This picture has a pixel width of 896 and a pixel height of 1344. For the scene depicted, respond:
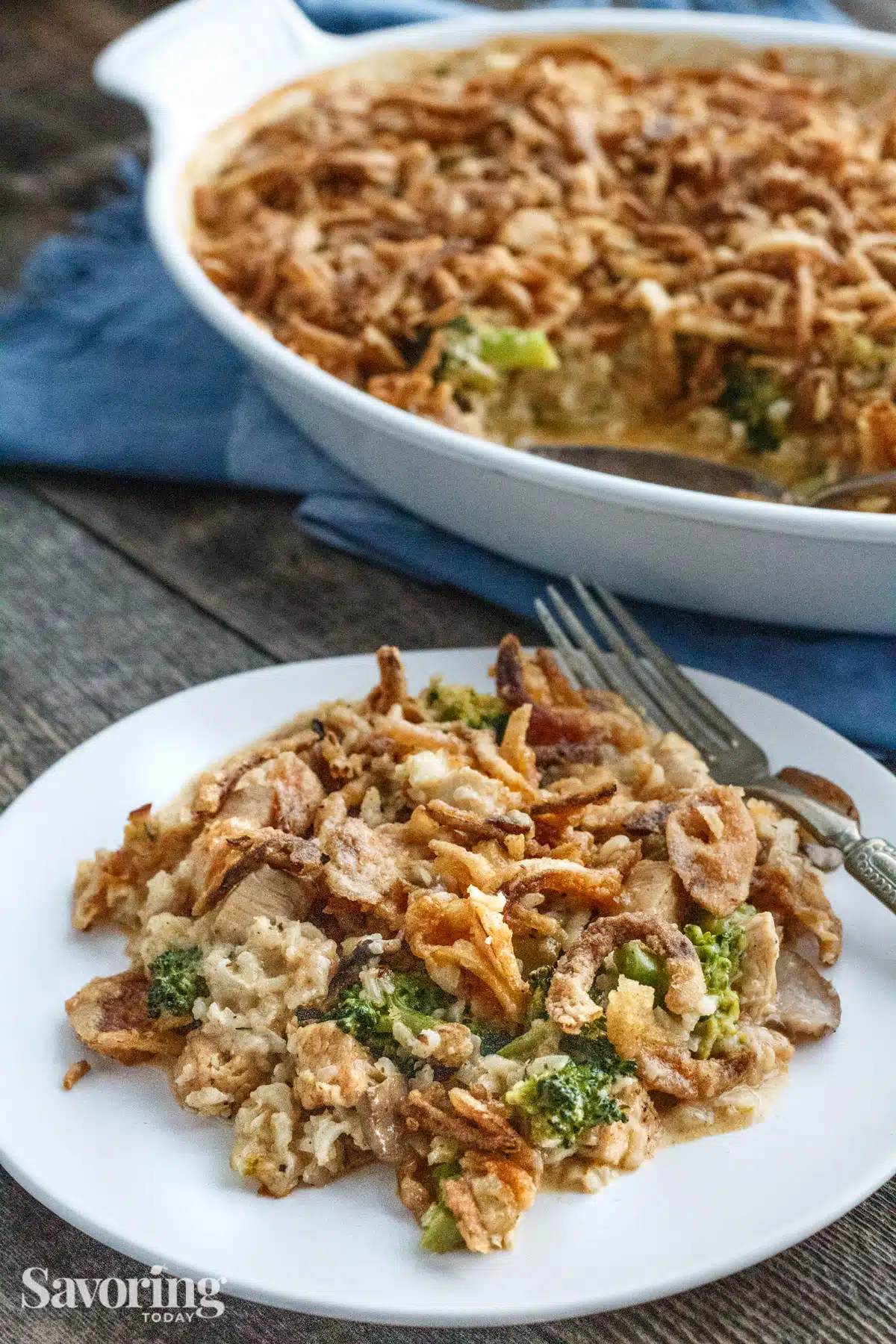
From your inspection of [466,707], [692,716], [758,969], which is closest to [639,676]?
Answer: [692,716]

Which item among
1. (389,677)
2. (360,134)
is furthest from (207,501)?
(389,677)

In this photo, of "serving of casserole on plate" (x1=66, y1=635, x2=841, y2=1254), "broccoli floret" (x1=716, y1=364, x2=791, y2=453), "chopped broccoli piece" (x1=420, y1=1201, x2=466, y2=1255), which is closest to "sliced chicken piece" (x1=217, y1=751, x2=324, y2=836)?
"serving of casserole on plate" (x1=66, y1=635, x2=841, y2=1254)

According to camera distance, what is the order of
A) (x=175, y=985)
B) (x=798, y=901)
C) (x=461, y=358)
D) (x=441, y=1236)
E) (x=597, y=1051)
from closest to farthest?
(x=441, y=1236) → (x=597, y=1051) → (x=175, y=985) → (x=798, y=901) → (x=461, y=358)

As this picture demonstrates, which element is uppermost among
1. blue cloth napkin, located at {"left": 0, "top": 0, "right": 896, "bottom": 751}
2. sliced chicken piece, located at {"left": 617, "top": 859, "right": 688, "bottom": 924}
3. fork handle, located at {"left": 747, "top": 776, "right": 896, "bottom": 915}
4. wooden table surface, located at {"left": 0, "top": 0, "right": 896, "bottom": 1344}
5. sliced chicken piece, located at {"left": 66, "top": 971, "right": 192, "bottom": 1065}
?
sliced chicken piece, located at {"left": 617, "top": 859, "right": 688, "bottom": 924}

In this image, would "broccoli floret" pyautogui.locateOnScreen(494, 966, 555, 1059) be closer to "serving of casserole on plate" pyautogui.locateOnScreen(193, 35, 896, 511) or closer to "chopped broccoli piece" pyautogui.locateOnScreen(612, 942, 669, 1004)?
"chopped broccoli piece" pyautogui.locateOnScreen(612, 942, 669, 1004)

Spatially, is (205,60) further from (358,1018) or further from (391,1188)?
(391,1188)

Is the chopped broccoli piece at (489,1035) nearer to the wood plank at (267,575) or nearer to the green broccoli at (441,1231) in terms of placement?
the green broccoli at (441,1231)
